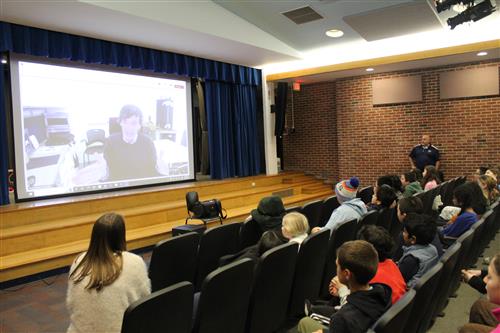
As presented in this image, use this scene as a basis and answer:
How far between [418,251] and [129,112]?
217 inches

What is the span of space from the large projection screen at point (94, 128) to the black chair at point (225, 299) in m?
4.70

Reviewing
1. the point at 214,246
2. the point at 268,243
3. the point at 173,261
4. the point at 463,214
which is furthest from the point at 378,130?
the point at 173,261

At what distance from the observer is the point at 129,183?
22.8ft

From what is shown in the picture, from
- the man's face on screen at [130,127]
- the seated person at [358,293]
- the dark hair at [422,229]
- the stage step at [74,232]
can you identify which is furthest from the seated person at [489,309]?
the man's face on screen at [130,127]

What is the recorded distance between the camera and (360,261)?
5.93 feet

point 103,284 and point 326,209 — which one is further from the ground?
point 103,284

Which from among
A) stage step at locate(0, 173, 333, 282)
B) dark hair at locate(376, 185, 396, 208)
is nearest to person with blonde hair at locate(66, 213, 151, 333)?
dark hair at locate(376, 185, 396, 208)

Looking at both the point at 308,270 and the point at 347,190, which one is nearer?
the point at 308,270

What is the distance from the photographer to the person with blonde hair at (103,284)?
1.83 meters

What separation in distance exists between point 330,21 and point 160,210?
428 centimetres

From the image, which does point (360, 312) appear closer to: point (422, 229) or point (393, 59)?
point (422, 229)

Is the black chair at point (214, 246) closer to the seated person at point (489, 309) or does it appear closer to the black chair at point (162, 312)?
the black chair at point (162, 312)

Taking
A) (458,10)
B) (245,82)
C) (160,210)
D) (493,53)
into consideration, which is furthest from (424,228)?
(245,82)

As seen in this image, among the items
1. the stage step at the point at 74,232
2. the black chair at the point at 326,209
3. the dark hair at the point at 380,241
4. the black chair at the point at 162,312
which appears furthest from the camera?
the black chair at the point at 326,209
